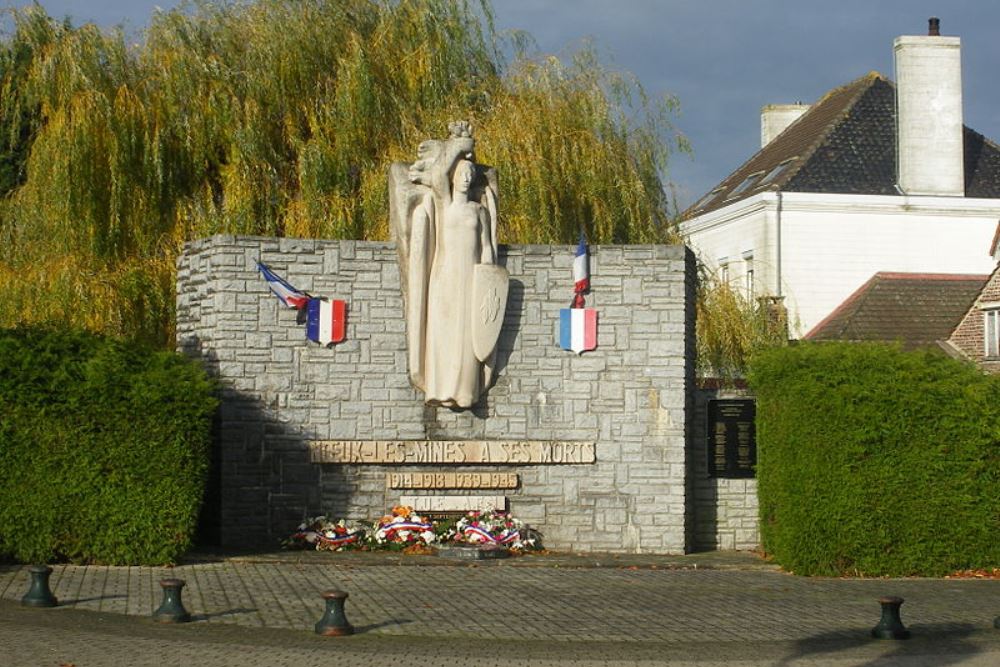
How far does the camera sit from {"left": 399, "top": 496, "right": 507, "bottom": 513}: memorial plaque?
54.3 feet

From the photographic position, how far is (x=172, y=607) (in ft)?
36.9

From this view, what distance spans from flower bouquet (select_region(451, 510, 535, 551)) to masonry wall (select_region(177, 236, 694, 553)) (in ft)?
0.83

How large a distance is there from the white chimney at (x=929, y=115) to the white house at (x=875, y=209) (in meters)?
0.03

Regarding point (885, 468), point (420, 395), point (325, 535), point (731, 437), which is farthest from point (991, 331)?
point (325, 535)

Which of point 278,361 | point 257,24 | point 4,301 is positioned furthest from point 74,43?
point 278,361

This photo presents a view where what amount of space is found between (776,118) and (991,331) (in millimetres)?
15790

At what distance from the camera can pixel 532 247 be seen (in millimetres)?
17016

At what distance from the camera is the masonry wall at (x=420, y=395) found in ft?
53.8

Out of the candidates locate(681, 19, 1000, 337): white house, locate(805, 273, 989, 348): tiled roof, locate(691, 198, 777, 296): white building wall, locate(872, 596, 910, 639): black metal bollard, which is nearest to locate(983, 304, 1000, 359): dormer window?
locate(805, 273, 989, 348): tiled roof

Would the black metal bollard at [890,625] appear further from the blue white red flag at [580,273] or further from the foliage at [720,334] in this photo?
the foliage at [720,334]

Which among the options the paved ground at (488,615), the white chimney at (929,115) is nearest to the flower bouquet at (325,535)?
the paved ground at (488,615)

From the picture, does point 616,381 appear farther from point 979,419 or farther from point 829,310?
point 829,310

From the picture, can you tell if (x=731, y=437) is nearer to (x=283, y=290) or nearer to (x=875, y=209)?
(x=283, y=290)

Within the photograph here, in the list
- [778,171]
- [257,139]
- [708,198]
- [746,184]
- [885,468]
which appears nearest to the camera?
[885,468]
